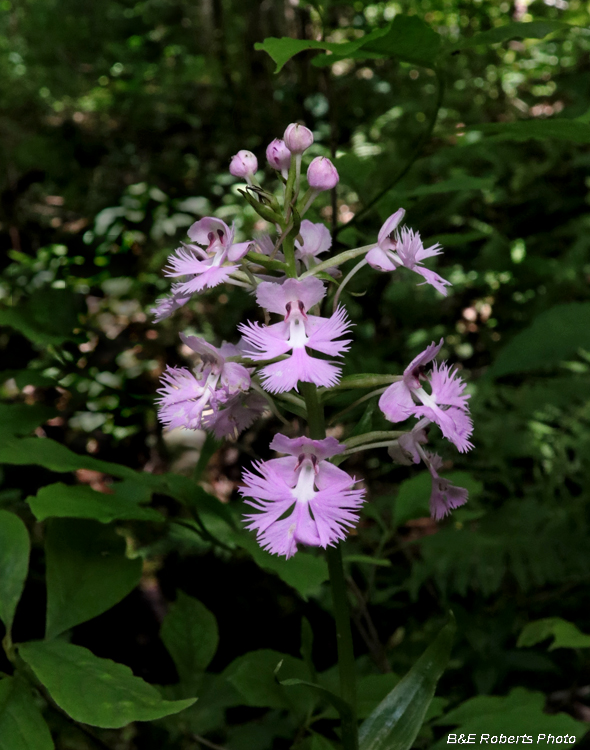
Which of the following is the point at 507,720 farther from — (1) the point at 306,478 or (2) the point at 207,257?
(2) the point at 207,257

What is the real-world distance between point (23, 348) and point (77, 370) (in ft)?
0.85

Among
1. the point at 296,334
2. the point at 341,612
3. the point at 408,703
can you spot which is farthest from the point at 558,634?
the point at 296,334

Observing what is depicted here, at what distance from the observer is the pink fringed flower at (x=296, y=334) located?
2.51 ft

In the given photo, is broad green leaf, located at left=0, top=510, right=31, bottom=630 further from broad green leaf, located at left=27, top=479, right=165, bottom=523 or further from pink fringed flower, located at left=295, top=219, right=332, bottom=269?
pink fringed flower, located at left=295, top=219, right=332, bottom=269

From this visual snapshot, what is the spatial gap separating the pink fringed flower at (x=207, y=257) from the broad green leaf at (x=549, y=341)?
846mm

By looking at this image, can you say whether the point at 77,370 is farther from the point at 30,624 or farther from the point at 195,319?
the point at 195,319

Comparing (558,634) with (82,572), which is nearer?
(82,572)

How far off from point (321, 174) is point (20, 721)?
788mm

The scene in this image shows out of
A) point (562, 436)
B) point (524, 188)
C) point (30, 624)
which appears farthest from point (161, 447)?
point (524, 188)

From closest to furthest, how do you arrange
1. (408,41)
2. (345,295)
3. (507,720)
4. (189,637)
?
(408,41) → (507,720) → (189,637) → (345,295)

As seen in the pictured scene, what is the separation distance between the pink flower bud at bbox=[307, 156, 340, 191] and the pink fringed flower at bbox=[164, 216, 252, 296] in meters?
0.13

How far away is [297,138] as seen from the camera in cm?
83

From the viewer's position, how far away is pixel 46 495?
84cm

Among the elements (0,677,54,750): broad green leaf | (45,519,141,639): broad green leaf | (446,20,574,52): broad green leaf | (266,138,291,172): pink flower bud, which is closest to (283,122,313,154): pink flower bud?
(266,138,291,172): pink flower bud
